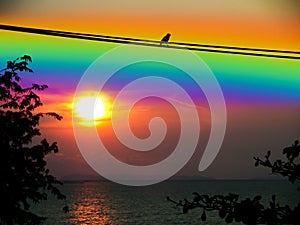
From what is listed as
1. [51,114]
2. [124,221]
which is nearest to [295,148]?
[51,114]

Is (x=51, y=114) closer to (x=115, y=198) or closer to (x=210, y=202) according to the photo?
(x=210, y=202)

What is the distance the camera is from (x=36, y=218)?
17906 mm

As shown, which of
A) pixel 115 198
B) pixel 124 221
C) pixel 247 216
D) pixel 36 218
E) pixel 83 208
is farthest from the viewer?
pixel 115 198

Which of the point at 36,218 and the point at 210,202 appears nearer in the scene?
the point at 210,202

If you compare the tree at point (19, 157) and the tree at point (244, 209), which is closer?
the tree at point (244, 209)

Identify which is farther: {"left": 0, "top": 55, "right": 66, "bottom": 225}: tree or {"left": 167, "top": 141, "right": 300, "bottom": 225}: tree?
{"left": 0, "top": 55, "right": 66, "bottom": 225}: tree

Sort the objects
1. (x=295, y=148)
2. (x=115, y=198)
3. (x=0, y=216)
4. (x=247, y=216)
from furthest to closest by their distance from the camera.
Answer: (x=115, y=198), (x=0, y=216), (x=295, y=148), (x=247, y=216)

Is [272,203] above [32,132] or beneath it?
beneath

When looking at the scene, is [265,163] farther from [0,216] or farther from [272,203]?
[0,216]

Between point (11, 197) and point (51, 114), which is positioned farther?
point (51, 114)

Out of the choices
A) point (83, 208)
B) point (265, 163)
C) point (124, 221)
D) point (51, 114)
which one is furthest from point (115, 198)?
point (265, 163)

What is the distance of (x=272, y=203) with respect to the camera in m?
4.30

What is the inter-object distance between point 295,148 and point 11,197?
13.4 metres

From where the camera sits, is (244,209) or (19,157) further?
(19,157)
